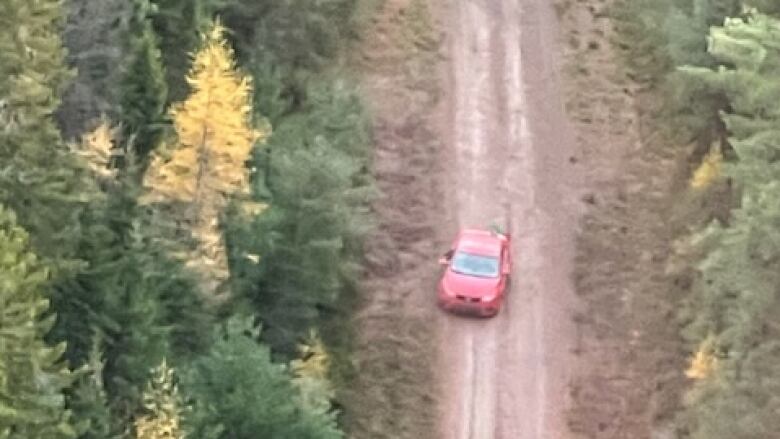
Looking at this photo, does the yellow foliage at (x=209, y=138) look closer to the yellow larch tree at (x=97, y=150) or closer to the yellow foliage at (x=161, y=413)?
the yellow larch tree at (x=97, y=150)

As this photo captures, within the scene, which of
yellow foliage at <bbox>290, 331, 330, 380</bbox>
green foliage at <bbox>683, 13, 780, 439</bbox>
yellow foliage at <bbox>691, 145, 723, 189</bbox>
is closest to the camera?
green foliage at <bbox>683, 13, 780, 439</bbox>

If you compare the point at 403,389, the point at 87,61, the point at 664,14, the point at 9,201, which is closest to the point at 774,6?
the point at 664,14

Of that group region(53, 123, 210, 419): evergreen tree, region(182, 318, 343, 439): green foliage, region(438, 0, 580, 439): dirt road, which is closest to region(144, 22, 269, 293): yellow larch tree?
region(53, 123, 210, 419): evergreen tree

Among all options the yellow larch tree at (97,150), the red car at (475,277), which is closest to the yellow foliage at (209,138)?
the yellow larch tree at (97,150)

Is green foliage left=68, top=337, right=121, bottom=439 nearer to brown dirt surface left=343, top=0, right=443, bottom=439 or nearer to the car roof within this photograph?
brown dirt surface left=343, top=0, right=443, bottom=439

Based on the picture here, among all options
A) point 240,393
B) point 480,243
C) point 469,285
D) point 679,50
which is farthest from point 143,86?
point 679,50

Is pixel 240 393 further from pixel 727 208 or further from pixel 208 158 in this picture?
pixel 727 208

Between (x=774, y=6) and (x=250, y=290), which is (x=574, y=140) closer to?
(x=774, y=6)
